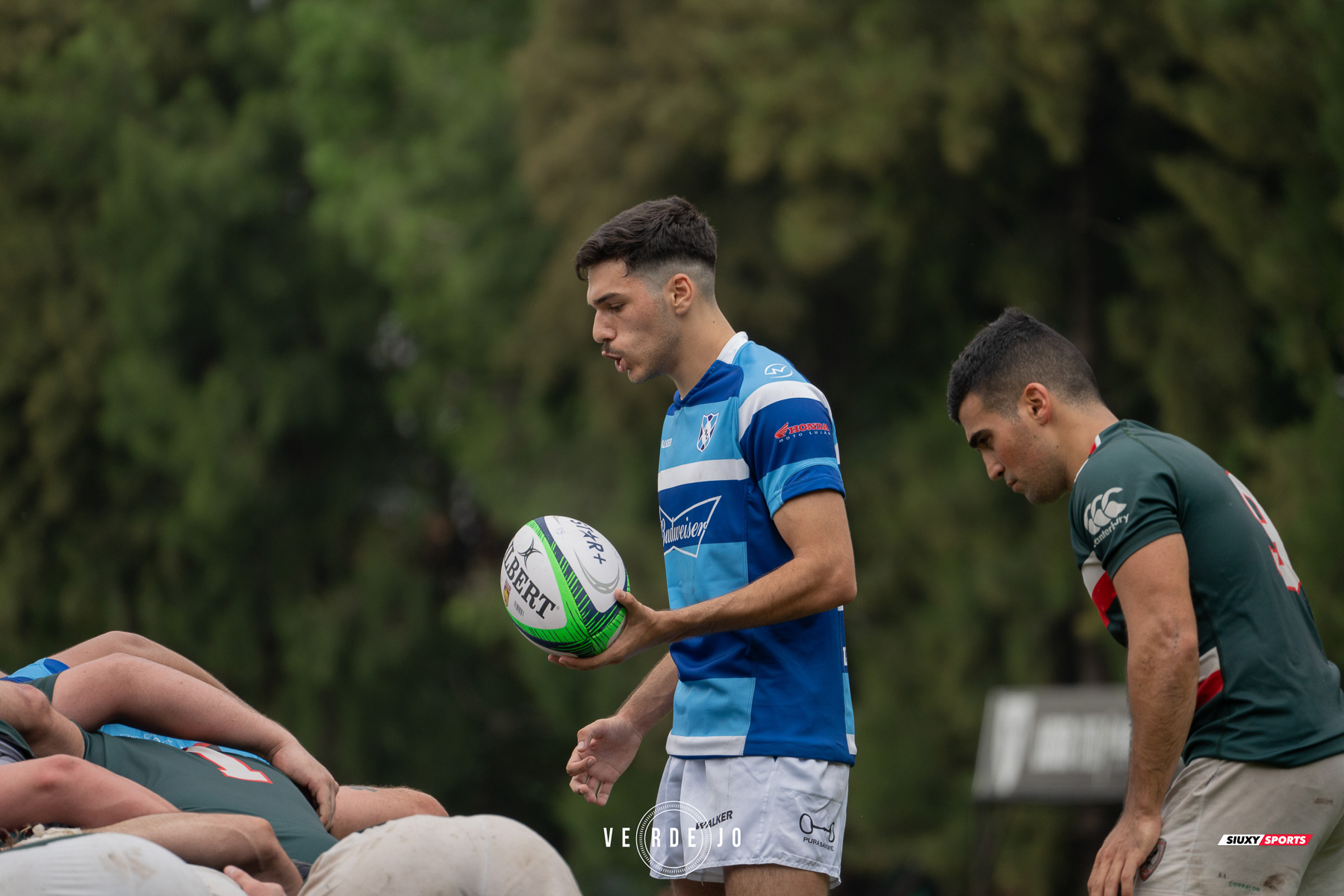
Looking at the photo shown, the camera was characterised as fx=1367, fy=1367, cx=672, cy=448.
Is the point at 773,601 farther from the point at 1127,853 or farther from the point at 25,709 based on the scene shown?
the point at 25,709

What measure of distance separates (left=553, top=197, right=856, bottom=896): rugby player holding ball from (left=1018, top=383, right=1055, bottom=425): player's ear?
53 centimetres

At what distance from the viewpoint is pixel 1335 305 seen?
1142 cm

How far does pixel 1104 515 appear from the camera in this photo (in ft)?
10.9

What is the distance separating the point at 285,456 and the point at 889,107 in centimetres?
1380

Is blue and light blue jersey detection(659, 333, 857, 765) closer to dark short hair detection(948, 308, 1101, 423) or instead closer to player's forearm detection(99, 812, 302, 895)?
dark short hair detection(948, 308, 1101, 423)

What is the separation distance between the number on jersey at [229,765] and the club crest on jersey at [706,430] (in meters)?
1.57

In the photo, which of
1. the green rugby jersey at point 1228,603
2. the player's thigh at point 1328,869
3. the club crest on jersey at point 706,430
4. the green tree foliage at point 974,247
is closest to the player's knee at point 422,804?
the club crest on jersey at point 706,430

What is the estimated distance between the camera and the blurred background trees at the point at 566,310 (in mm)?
12875

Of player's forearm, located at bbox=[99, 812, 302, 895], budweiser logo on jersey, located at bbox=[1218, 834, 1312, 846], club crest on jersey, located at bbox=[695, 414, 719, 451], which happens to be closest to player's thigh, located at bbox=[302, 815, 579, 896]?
player's forearm, located at bbox=[99, 812, 302, 895]

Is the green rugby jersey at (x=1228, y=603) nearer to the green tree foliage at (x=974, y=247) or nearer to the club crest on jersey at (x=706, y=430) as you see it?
the club crest on jersey at (x=706, y=430)

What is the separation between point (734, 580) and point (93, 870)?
1.65m

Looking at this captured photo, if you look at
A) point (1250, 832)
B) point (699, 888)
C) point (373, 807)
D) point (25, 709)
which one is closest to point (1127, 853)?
point (1250, 832)

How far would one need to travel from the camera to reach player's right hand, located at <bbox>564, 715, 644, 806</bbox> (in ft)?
12.9

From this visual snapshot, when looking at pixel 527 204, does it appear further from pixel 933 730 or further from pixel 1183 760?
pixel 1183 760
